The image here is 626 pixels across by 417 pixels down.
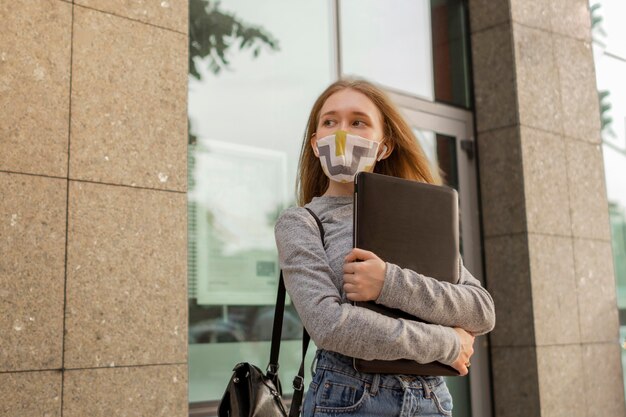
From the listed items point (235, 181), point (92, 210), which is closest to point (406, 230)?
point (92, 210)

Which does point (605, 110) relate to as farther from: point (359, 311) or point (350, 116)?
point (359, 311)

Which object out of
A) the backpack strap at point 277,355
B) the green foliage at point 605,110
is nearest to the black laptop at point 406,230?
the backpack strap at point 277,355

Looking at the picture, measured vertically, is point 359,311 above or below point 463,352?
above

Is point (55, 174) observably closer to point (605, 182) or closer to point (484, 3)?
point (484, 3)

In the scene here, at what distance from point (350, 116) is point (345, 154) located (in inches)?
5.5

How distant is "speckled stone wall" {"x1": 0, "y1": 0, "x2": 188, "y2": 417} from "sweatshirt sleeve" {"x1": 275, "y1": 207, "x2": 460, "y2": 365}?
153cm

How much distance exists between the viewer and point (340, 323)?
1.96m

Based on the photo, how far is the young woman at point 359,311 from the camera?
1.98m

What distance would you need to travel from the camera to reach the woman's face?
239 centimetres

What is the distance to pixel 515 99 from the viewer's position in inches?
240

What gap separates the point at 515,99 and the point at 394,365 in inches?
176

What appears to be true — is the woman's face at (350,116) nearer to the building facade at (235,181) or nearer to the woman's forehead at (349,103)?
the woman's forehead at (349,103)

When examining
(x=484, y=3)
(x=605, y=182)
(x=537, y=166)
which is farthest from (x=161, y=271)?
(x=605, y=182)

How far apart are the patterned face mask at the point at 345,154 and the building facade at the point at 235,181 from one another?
148cm
